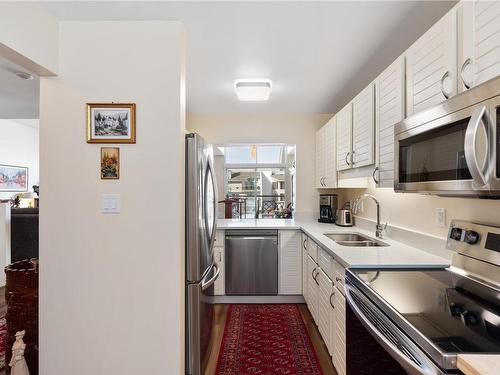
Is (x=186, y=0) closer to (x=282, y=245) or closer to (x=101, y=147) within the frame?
(x=101, y=147)

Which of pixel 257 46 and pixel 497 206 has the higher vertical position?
pixel 257 46

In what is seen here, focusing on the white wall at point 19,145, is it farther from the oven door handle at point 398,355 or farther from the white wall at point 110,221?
the oven door handle at point 398,355

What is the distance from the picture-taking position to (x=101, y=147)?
176 cm

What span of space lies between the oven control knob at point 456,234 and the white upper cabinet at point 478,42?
0.74 meters

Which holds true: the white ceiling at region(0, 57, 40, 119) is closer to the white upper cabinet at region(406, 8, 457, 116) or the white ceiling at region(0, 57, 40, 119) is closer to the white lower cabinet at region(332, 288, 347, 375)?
the white upper cabinet at region(406, 8, 457, 116)

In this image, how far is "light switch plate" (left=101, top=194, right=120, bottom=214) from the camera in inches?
68.9

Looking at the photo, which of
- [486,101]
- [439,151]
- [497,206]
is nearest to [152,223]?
[439,151]

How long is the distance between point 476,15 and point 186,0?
4.42 ft

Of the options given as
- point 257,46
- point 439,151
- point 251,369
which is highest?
point 257,46

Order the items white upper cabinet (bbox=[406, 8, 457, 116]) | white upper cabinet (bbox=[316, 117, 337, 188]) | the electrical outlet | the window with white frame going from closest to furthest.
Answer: white upper cabinet (bbox=[406, 8, 457, 116]) < the electrical outlet < white upper cabinet (bbox=[316, 117, 337, 188]) < the window with white frame

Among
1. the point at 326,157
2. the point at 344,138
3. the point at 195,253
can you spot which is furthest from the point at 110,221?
the point at 326,157

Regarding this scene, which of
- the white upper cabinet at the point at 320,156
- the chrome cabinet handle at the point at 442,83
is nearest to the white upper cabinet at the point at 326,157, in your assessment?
the white upper cabinet at the point at 320,156

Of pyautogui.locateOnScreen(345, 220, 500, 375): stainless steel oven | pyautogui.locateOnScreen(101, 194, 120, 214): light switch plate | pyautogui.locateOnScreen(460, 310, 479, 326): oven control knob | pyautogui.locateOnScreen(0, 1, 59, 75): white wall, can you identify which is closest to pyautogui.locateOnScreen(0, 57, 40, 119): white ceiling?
pyautogui.locateOnScreen(0, 1, 59, 75): white wall

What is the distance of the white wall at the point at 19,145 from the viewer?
5859 millimetres
